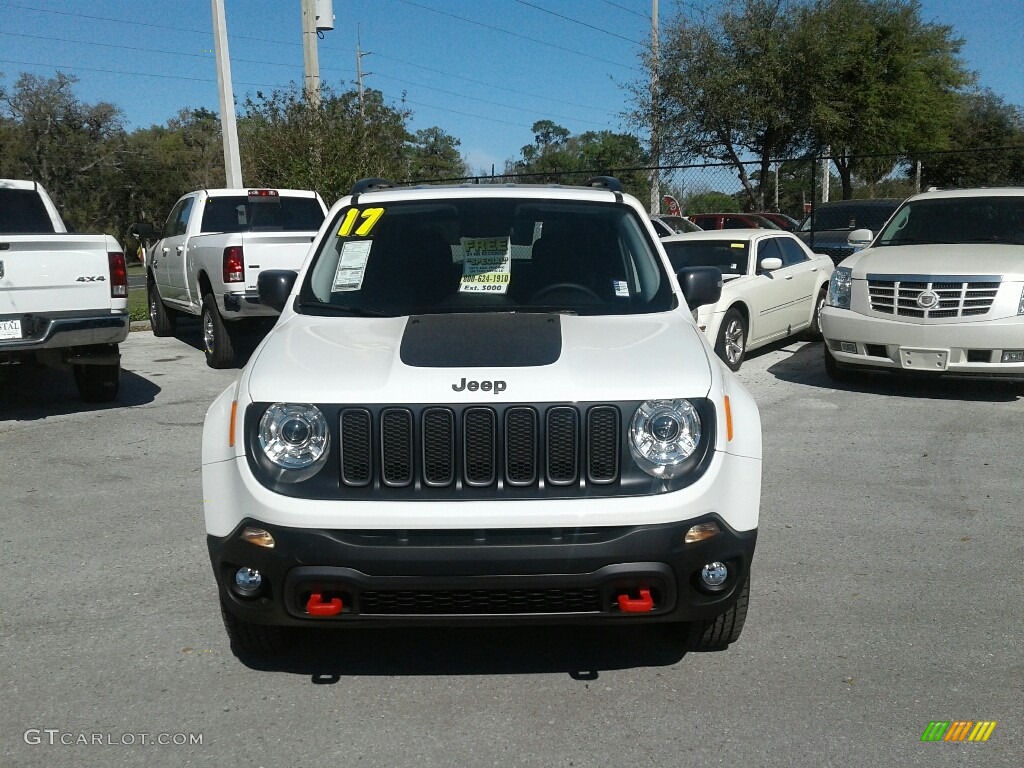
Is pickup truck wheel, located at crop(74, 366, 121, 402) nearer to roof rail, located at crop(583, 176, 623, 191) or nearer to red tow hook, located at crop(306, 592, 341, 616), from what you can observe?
roof rail, located at crop(583, 176, 623, 191)

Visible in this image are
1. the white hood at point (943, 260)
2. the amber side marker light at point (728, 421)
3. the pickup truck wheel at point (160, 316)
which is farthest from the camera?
the pickup truck wheel at point (160, 316)

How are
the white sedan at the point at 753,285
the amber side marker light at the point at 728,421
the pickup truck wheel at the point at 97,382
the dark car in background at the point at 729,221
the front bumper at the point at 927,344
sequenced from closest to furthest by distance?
the amber side marker light at the point at 728,421, the front bumper at the point at 927,344, the pickup truck wheel at the point at 97,382, the white sedan at the point at 753,285, the dark car in background at the point at 729,221

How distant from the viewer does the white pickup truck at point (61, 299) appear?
25.9 ft

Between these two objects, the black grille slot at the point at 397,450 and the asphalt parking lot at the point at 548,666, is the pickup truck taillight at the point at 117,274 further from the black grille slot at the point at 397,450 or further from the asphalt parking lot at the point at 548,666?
the black grille slot at the point at 397,450

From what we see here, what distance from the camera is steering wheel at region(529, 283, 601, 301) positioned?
14.9ft

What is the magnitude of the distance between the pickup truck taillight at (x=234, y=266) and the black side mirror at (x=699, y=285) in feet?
22.2

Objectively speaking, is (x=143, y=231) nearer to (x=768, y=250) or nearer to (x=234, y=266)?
(x=234, y=266)

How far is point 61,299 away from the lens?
814 centimetres

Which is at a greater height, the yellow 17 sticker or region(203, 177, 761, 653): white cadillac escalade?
the yellow 17 sticker

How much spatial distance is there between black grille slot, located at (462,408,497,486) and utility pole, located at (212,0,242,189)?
14.3m

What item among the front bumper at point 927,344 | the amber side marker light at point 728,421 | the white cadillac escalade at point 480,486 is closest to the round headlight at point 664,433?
the white cadillac escalade at point 480,486

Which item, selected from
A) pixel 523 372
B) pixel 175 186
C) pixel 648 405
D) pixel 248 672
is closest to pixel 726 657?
pixel 648 405

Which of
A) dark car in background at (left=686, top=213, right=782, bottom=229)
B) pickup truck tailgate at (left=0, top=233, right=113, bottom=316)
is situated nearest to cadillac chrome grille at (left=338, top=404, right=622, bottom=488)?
pickup truck tailgate at (left=0, top=233, right=113, bottom=316)

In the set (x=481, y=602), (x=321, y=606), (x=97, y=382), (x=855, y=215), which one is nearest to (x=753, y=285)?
(x=97, y=382)
